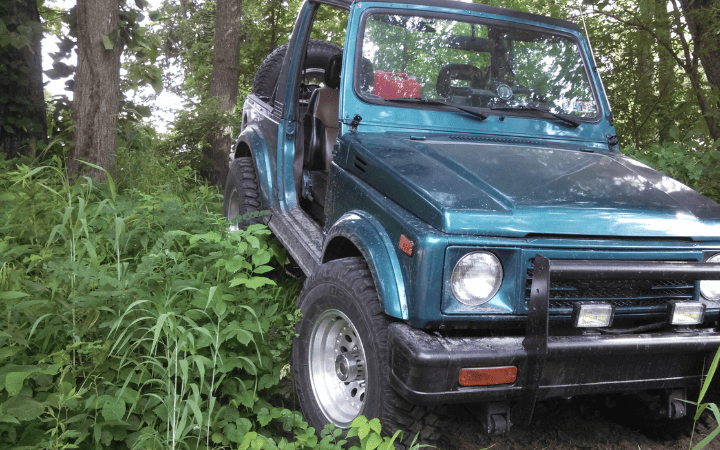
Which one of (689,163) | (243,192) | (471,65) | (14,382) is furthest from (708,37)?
(14,382)

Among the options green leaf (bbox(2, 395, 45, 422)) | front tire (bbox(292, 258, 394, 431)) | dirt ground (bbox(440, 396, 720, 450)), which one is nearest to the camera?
green leaf (bbox(2, 395, 45, 422))

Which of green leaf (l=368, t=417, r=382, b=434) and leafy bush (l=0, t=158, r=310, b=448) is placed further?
leafy bush (l=0, t=158, r=310, b=448)

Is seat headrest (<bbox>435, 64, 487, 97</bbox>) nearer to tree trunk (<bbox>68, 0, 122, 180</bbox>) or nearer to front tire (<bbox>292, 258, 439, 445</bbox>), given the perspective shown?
front tire (<bbox>292, 258, 439, 445</bbox>)

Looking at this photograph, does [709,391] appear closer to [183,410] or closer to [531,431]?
[531,431]

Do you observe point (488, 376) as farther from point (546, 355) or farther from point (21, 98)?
point (21, 98)

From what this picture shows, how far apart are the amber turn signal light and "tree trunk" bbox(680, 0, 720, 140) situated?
434 cm

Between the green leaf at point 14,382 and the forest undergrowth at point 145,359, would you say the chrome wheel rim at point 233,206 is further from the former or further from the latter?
the green leaf at point 14,382

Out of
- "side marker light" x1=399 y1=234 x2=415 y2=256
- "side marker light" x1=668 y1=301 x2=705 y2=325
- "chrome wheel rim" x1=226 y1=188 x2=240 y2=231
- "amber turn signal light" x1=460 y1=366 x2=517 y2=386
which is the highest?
"side marker light" x1=399 y1=234 x2=415 y2=256

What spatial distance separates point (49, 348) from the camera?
2771 mm

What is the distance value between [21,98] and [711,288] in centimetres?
645

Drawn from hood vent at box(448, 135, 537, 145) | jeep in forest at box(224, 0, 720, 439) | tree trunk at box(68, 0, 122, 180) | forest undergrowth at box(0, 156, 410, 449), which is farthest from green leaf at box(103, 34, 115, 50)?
hood vent at box(448, 135, 537, 145)

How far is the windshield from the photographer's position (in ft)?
10.6

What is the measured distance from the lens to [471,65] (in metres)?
3.35

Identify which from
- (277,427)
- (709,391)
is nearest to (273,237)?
(277,427)
